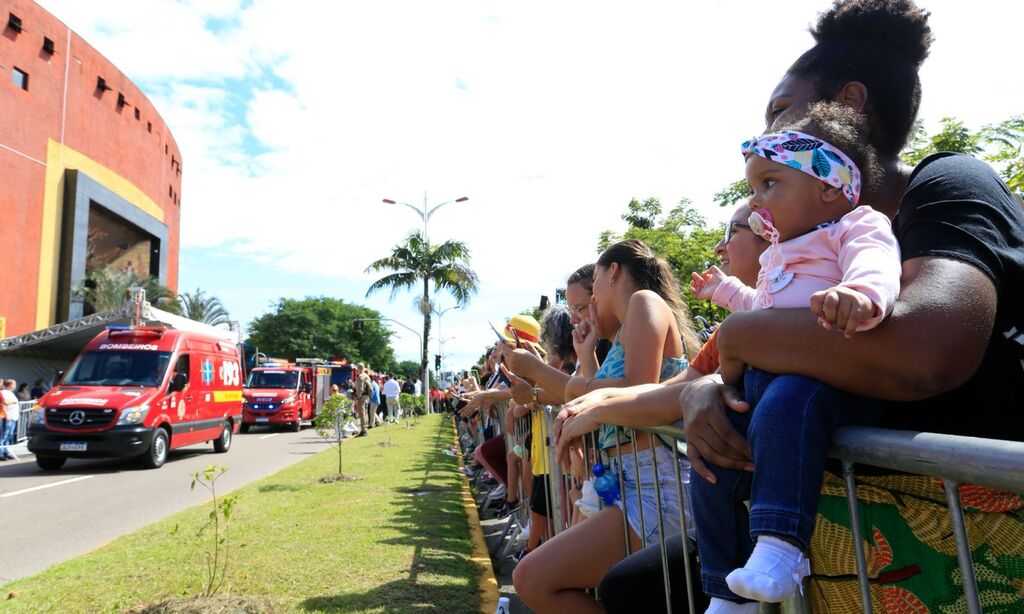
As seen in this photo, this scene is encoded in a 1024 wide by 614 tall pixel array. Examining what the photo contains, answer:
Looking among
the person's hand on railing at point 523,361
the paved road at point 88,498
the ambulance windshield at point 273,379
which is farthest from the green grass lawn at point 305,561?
the ambulance windshield at point 273,379

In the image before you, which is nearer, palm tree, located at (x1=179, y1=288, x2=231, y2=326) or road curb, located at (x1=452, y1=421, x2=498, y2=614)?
road curb, located at (x1=452, y1=421, x2=498, y2=614)

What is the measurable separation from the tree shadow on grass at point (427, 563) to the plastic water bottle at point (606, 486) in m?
2.03

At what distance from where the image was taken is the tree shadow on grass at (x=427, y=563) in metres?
4.23

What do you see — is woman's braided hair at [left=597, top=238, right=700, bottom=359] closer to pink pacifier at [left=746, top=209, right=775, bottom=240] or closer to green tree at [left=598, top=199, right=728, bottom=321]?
pink pacifier at [left=746, top=209, right=775, bottom=240]

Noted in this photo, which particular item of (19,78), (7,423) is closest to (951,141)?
(7,423)

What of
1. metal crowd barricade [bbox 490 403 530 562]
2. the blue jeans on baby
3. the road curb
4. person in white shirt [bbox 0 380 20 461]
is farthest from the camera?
person in white shirt [bbox 0 380 20 461]

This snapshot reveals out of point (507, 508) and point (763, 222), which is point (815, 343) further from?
point (507, 508)

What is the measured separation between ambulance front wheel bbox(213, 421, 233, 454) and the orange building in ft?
54.6

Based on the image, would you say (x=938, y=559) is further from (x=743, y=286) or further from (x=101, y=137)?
(x=101, y=137)

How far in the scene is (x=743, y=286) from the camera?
8.91ft

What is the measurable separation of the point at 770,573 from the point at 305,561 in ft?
15.1

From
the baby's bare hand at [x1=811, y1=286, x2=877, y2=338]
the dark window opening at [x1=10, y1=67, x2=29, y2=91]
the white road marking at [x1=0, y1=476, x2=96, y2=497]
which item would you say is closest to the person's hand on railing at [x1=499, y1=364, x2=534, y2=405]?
the baby's bare hand at [x1=811, y1=286, x2=877, y2=338]

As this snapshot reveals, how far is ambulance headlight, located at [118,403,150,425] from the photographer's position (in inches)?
461

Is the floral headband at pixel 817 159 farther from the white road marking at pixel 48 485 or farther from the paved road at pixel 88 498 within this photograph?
the white road marking at pixel 48 485
